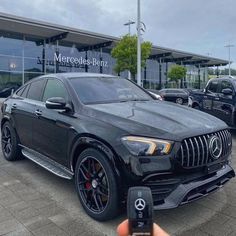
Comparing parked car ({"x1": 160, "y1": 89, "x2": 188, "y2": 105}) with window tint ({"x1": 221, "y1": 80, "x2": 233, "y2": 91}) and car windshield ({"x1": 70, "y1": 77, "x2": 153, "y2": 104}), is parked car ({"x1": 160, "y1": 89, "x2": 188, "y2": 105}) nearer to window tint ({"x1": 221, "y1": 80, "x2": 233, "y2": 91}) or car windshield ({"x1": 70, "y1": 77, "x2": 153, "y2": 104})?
window tint ({"x1": 221, "y1": 80, "x2": 233, "y2": 91})

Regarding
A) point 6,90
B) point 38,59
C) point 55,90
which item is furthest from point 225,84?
point 38,59

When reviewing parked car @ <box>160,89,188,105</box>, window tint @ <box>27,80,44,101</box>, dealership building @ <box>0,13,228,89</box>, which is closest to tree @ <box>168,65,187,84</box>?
dealership building @ <box>0,13,228,89</box>

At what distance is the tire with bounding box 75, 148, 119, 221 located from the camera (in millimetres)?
3117

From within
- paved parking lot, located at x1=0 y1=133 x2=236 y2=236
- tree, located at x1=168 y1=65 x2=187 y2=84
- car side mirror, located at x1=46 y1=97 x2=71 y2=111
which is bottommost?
paved parking lot, located at x1=0 y1=133 x2=236 y2=236

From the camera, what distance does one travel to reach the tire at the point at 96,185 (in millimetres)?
3117

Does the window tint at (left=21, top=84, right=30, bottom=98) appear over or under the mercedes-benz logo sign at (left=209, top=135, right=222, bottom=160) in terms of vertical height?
over

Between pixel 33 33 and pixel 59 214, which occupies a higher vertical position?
pixel 33 33

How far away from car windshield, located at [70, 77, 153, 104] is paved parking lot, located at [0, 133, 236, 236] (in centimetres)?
132

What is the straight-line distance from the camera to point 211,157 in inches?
127

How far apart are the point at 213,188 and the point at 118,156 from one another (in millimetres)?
1056

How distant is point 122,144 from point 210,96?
6.66m

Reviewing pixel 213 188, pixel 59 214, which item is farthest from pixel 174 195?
pixel 59 214

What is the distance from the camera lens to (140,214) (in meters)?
1.32

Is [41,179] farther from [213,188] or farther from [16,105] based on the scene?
[213,188]
